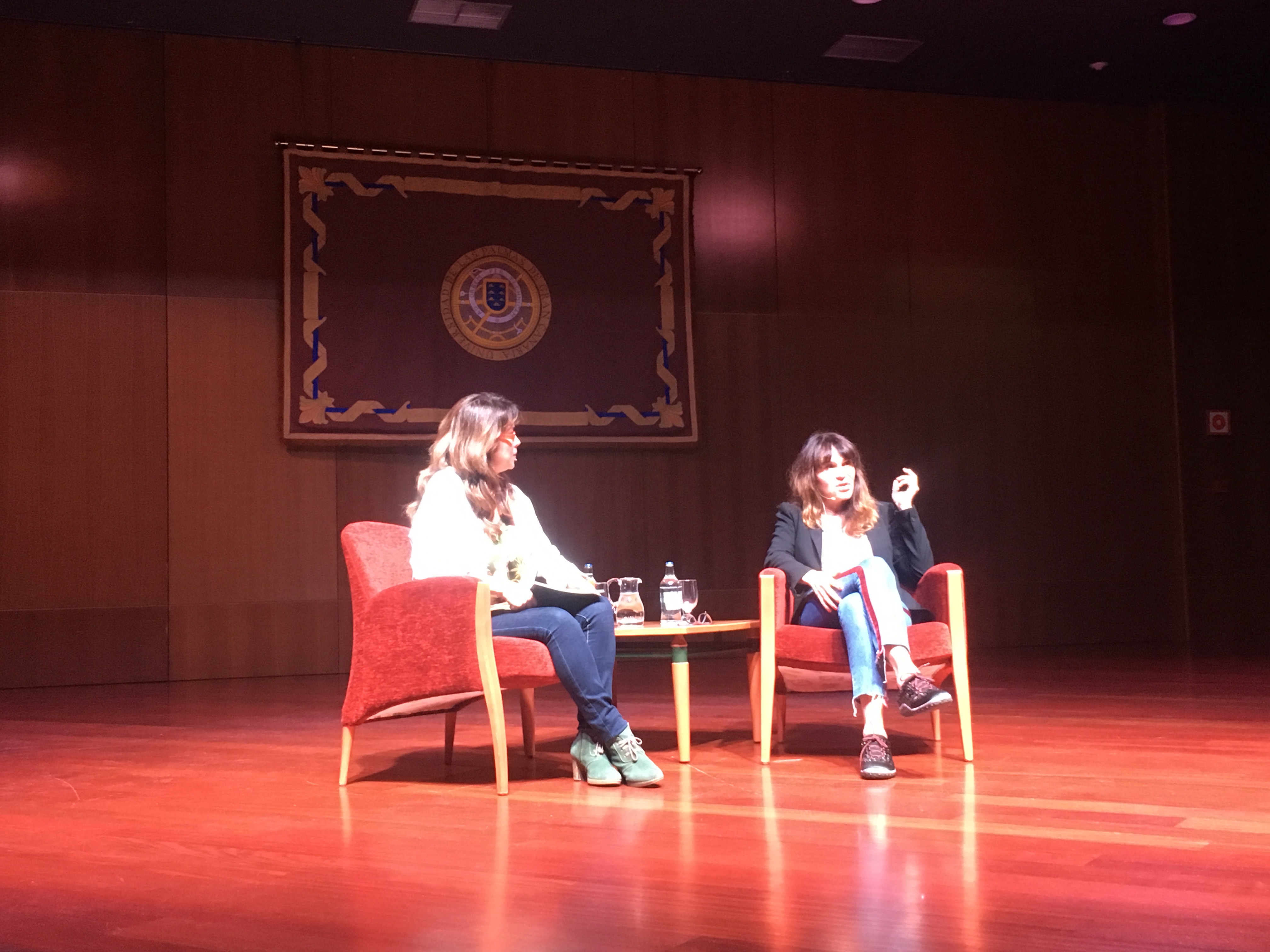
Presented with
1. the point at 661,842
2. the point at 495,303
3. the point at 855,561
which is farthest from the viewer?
the point at 495,303

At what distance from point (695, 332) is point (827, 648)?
3991 mm

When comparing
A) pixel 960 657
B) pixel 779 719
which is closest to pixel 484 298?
pixel 779 719

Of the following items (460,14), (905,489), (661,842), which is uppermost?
(460,14)

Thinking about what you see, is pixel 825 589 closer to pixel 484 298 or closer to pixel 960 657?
pixel 960 657

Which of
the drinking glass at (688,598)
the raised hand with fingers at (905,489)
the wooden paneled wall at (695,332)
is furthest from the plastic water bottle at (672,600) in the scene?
the wooden paneled wall at (695,332)

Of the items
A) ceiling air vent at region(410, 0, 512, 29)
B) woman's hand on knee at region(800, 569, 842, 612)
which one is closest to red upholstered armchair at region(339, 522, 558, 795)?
woman's hand on knee at region(800, 569, 842, 612)

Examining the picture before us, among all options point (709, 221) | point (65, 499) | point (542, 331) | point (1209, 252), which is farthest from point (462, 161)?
point (1209, 252)

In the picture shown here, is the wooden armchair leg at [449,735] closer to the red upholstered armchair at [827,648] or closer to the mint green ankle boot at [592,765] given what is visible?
the mint green ankle boot at [592,765]

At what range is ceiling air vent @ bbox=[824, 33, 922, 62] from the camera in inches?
272

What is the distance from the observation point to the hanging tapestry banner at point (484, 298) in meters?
6.62

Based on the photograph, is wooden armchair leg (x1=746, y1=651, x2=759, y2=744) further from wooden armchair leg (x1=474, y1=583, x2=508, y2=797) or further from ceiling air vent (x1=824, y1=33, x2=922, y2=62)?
ceiling air vent (x1=824, y1=33, x2=922, y2=62)

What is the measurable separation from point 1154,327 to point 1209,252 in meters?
0.58

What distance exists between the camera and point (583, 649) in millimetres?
3186

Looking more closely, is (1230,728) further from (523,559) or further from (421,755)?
(421,755)
